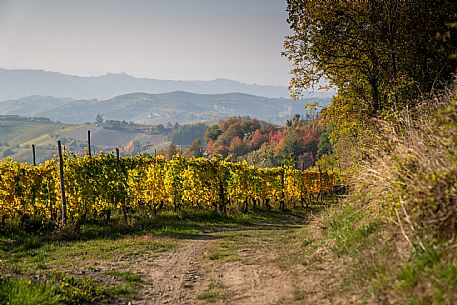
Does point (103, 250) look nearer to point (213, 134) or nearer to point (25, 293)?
point (25, 293)

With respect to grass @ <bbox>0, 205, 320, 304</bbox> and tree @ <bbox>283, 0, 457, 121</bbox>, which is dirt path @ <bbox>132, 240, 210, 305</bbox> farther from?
tree @ <bbox>283, 0, 457, 121</bbox>

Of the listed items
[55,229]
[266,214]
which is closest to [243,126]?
[266,214]

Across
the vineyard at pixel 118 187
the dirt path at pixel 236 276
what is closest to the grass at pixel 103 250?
the dirt path at pixel 236 276

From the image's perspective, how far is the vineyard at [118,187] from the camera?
1467 centimetres

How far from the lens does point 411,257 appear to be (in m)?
5.08

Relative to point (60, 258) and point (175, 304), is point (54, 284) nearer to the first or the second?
point (175, 304)

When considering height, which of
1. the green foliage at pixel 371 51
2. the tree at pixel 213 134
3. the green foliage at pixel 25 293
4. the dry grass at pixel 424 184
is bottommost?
the tree at pixel 213 134

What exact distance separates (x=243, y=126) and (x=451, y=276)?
168 m

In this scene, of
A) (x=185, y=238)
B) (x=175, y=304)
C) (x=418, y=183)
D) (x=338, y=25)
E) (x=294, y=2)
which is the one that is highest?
(x=294, y=2)

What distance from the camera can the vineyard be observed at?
14667 mm

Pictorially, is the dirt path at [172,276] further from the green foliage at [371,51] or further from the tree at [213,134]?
the tree at [213,134]

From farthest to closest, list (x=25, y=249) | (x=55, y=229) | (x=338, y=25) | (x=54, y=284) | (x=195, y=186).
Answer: (x=195, y=186) → (x=338, y=25) → (x=55, y=229) → (x=25, y=249) → (x=54, y=284)

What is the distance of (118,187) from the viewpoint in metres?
16.7

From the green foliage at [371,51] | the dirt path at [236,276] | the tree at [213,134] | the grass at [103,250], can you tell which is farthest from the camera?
the tree at [213,134]
